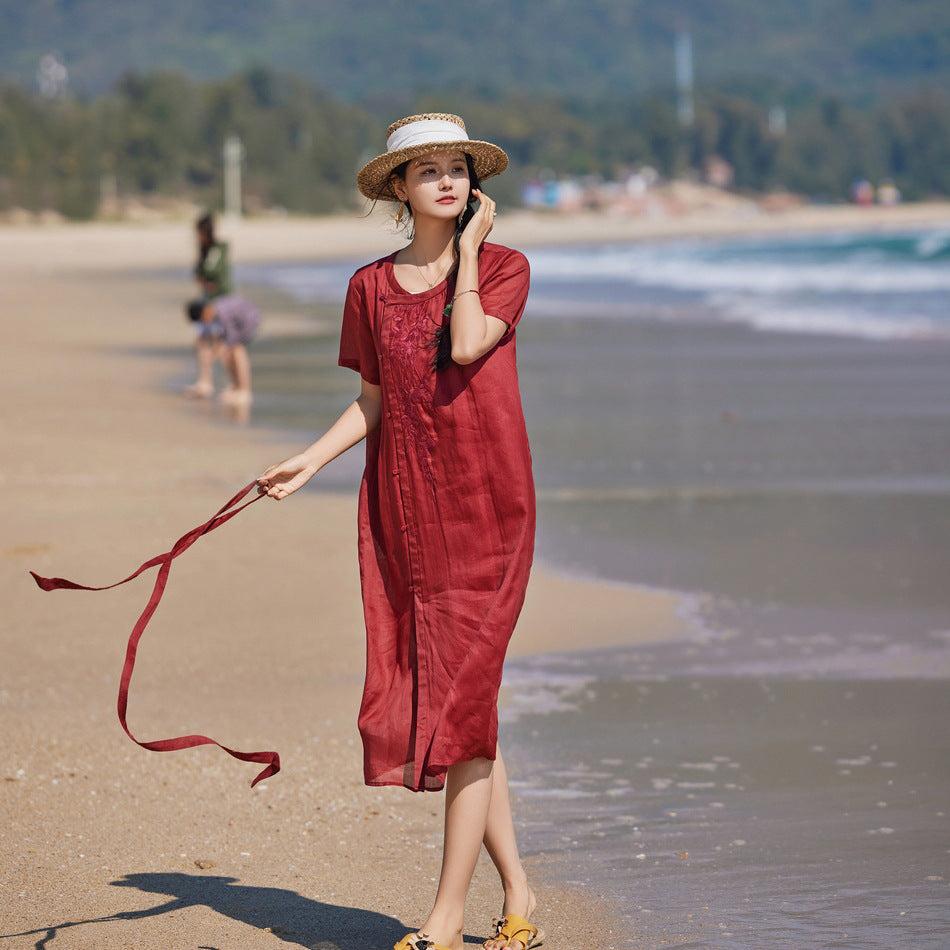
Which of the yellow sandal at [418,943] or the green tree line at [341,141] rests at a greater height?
the green tree line at [341,141]

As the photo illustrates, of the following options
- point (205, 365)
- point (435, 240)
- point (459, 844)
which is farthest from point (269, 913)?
point (205, 365)

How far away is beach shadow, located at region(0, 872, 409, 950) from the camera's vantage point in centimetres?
343

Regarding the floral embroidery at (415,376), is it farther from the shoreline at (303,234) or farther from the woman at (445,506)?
the shoreline at (303,234)

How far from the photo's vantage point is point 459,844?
3.26 metres

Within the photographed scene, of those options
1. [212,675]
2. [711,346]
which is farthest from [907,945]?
[711,346]

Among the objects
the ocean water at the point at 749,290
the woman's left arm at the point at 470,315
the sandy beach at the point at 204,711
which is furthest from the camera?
the ocean water at the point at 749,290

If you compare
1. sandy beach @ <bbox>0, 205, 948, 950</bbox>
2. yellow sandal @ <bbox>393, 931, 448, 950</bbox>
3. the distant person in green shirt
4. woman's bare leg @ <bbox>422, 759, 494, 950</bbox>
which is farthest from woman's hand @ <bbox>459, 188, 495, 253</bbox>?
the distant person in green shirt

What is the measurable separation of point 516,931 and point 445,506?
87 cm

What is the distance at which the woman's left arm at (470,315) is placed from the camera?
10.4 feet

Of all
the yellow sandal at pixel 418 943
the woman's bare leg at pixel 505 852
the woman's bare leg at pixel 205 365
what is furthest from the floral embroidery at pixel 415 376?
the woman's bare leg at pixel 205 365

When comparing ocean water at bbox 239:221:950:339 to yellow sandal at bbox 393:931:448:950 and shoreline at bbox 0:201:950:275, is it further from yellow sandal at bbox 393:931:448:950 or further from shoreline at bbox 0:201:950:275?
yellow sandal at bbox 393:931:448:950

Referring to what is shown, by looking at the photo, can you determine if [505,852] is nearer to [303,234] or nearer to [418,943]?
[418,943]

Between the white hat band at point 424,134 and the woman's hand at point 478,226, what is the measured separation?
0.13 m

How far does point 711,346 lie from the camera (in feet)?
56.2
